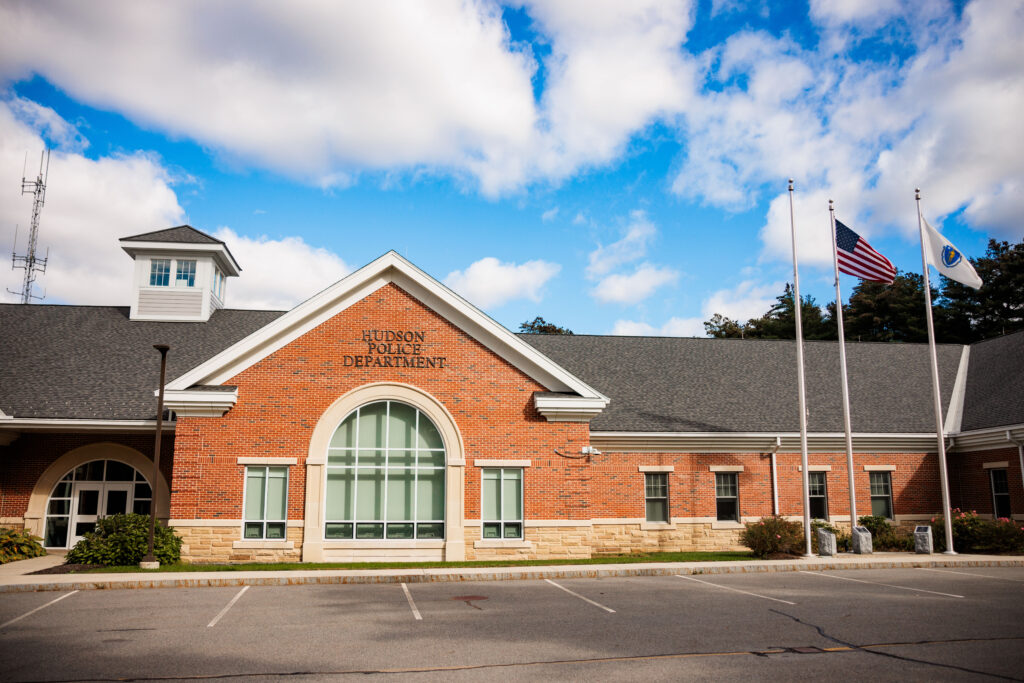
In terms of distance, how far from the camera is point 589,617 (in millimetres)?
12867

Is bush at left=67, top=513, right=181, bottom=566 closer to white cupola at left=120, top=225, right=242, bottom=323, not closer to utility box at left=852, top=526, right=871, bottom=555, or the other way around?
white cupola at left=120, top=225, right=242, bottom=323

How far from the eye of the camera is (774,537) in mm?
21672

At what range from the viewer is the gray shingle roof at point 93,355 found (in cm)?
2256

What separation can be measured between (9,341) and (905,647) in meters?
27.3

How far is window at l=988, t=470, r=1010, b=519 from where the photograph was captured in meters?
24.8

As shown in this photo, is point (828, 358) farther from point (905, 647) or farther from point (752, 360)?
point (905, 647)

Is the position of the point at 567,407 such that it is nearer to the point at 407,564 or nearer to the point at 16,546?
the point at 407,564

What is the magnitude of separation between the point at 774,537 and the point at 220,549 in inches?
584

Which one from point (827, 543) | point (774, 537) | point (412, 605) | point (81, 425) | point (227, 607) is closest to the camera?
point (227, 607)

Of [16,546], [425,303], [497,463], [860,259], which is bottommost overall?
[16,546]

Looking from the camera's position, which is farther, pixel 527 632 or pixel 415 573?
A: pixel 415 573

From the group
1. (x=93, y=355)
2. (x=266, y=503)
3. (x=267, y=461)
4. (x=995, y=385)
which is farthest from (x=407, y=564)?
(x=995, y=385)

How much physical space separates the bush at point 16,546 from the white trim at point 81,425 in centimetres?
282

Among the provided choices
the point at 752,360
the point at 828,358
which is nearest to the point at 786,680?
the point at 752,360
